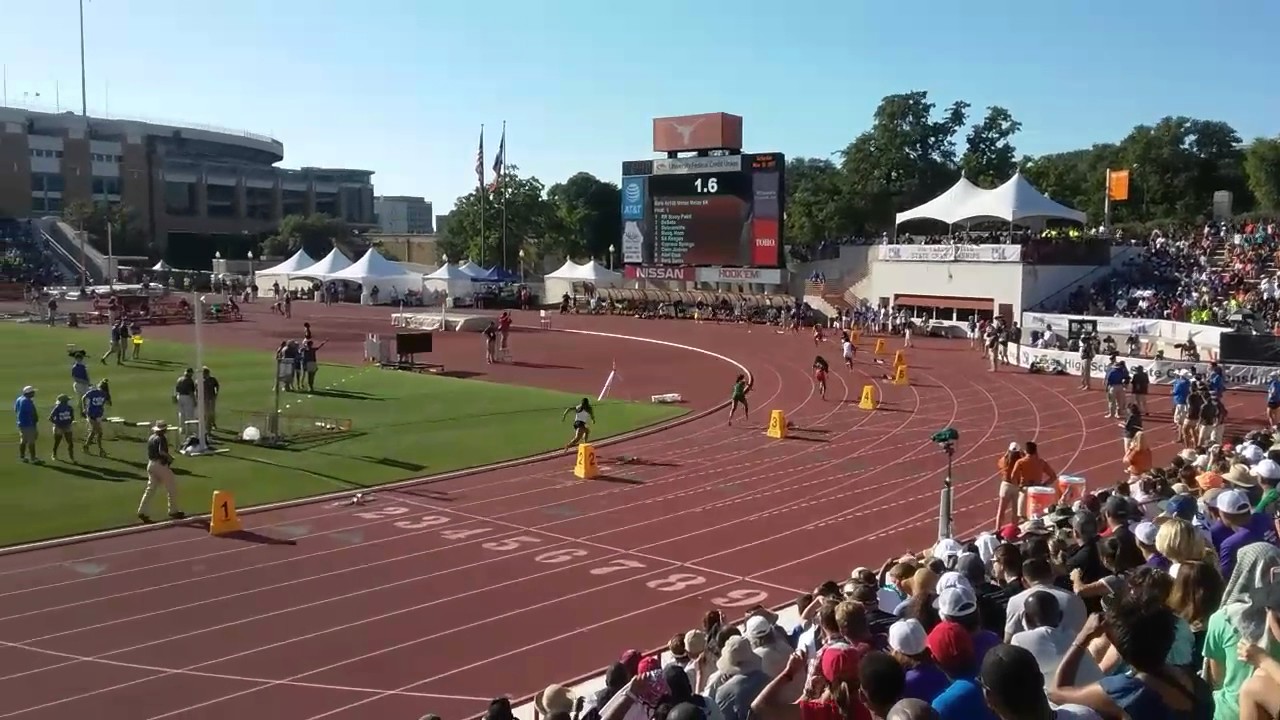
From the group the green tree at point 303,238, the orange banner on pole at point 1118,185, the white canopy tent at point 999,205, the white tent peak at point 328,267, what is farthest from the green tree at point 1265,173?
the green tree at point 303,238

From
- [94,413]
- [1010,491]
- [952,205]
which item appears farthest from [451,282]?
[1010,491]

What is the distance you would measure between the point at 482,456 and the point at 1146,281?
37720mm

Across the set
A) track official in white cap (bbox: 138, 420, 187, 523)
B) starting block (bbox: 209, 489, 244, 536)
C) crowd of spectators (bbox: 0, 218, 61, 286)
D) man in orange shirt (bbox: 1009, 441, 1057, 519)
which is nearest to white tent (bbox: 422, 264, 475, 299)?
crowd of spectators (bbox: 0, 218, 61, 286)

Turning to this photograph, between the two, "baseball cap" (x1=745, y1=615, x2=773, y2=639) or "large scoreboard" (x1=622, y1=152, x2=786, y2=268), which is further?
"large scoreboard" (x1=622, y1=152, x2=786, y2=268)

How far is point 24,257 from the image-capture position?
305 feet

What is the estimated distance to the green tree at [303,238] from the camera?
357ft

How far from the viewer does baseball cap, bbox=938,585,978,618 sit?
6.01m

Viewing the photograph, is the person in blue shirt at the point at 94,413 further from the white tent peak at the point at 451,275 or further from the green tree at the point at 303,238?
the green tree at the point at 303,238

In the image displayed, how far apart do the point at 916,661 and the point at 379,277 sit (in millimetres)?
67585

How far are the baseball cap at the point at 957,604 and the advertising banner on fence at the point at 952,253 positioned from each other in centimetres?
4590

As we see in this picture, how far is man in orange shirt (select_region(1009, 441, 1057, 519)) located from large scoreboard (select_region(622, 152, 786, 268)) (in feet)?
137

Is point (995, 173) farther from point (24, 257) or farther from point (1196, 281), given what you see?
point (24, 257)

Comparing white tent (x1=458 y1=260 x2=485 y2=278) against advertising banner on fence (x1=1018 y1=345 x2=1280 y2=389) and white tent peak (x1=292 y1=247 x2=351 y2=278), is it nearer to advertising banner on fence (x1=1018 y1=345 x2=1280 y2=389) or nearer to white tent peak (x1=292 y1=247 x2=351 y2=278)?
white tent peak (x1=292 y1=247 x2=351 y2=278)

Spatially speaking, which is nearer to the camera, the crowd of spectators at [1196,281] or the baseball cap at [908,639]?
the baseball cap at [908,639]
